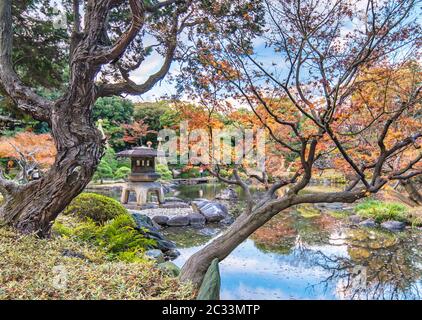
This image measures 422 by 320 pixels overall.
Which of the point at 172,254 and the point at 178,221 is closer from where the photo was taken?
the point at 172,254

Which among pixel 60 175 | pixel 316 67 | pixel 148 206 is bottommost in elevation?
pixel 148 206

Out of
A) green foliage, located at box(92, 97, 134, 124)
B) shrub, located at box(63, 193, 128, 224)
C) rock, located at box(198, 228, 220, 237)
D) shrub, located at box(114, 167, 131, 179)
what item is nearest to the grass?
shrub, located at box(63, 193, 128, 224)

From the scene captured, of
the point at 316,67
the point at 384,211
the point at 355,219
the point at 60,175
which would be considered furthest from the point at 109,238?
the point at 384,211

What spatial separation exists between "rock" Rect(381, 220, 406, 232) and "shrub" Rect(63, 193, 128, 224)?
21.8 feet

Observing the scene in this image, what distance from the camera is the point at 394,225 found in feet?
26.3

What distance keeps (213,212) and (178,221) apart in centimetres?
109

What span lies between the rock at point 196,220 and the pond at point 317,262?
408 mm

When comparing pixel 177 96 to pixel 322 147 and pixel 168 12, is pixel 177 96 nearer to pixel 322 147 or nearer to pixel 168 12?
pixel 168 12

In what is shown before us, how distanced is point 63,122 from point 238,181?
1.94 meters

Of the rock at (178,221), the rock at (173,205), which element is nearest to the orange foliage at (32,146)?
the rock at (173,205)

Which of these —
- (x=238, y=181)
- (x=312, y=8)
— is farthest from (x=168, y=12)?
(x=238, y=181)

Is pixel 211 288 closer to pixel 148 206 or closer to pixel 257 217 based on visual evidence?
pixel 257 217
